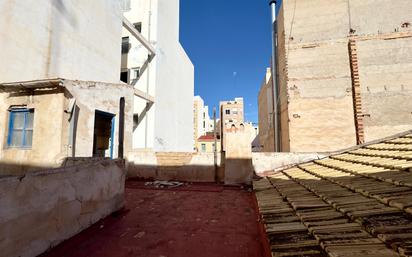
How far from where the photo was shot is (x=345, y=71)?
1384 centimetres

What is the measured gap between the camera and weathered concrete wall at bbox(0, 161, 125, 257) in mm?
2684

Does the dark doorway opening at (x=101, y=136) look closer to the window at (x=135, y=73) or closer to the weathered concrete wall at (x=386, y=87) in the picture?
the window at (x=135, y=73)

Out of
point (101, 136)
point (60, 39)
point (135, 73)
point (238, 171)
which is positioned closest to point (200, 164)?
point (238, 171)

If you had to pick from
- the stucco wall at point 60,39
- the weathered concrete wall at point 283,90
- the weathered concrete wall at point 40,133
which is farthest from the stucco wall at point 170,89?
the weathered concrete wall at point 283,90

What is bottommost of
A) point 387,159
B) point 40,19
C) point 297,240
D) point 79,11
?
point 297,240

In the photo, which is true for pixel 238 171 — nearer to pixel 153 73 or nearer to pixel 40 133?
pixel 40 133

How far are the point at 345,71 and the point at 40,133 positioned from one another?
16.1 metres

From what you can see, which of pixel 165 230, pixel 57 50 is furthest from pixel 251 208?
pixel 57 50

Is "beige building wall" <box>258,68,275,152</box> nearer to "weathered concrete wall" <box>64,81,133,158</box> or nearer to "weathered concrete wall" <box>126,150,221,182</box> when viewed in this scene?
Answer: "weathered concrete wall" <box>126,150,221,182</box>

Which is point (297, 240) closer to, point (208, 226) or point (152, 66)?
point (208, 226)

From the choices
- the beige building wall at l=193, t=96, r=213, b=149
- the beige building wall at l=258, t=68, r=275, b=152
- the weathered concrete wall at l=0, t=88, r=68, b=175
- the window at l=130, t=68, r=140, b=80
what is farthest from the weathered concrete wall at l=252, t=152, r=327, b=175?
the beige building wall at l=193, t=96, r=213, b=149

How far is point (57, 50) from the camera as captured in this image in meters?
10.3

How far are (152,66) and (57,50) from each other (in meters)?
7.06

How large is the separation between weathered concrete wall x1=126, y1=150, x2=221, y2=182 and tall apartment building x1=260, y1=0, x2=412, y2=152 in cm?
723
